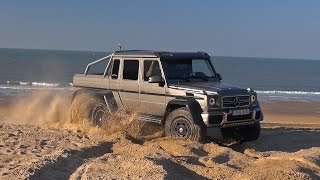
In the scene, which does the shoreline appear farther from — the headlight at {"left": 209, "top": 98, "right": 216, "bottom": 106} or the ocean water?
the headlight at {"left": 209, "top": 98, "right": 216, "bottom": 106}

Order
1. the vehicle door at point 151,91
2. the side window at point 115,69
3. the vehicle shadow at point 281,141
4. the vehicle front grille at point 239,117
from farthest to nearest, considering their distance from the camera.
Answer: the side window at point 115,69 → the vehicle shadow at point 281,141 → the vehicle door at point 151,91 → the vehicle front grille at point 239,117

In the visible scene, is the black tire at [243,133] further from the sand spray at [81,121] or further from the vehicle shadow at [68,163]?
the vehicle shadow at [68,163]

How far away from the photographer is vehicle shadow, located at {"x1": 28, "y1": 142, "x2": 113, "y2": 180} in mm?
6709

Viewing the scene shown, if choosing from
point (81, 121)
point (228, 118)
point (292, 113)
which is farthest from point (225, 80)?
point (228, 118)

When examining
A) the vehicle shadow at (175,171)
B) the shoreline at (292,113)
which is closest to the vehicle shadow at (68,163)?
the vehicle shadow at (175,171)

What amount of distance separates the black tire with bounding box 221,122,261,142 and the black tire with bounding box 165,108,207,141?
59.2 inches

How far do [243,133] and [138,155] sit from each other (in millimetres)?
3410

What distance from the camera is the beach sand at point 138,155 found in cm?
700

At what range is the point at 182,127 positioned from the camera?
33.4 ft

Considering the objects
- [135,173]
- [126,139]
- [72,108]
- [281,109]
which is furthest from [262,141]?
[281,109]

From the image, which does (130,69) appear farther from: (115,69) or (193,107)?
(193,107)

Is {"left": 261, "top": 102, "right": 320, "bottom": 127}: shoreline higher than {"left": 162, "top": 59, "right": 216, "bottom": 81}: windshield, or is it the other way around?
{"left": 162, "top": 59, "right": 216, "bottom": 81}: windshield

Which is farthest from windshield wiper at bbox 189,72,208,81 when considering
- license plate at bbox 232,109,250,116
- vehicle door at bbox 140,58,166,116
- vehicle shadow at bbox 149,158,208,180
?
vehicle shadow at bbox 149,158,208,180

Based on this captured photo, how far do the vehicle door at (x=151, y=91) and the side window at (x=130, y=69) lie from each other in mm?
172
